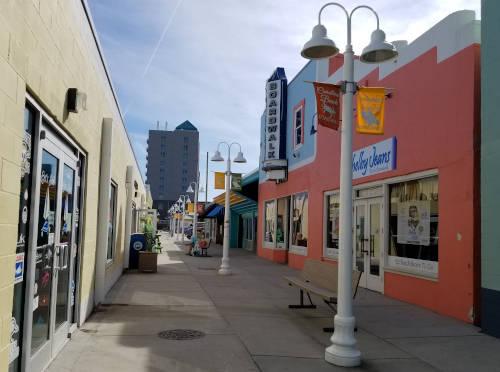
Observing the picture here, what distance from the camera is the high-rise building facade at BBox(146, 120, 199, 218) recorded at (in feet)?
503

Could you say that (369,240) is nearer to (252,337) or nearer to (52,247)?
(252,337)

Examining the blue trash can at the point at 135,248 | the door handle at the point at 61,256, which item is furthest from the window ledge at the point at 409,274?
the blue trash can at the point at 135,248

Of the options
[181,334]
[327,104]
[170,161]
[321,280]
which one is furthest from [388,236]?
[170,161]

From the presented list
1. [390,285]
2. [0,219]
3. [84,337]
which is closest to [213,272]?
[390,285]

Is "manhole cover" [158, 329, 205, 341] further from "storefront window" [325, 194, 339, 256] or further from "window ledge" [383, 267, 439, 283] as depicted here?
"storefront window" [325, 194, 339, 256]

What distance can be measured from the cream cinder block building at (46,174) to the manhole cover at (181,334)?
127cm

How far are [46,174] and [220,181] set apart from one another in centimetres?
1350

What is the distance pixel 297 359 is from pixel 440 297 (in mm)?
4279

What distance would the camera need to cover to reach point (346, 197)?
6.12 m

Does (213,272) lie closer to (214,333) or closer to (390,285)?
(390,285)

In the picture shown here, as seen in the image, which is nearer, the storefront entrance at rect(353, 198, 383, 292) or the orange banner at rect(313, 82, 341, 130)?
the orange banner at rect(313, 82, 341, 130)

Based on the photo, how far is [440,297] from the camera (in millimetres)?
9188

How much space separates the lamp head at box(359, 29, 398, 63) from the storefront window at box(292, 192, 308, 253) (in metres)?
11.2

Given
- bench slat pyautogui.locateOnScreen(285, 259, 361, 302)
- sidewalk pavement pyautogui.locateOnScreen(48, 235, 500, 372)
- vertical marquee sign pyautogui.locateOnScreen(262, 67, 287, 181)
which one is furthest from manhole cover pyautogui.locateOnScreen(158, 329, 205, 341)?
vertical marquee sign pyautogui.locateOnScreen(262, 67, 287, 181)
